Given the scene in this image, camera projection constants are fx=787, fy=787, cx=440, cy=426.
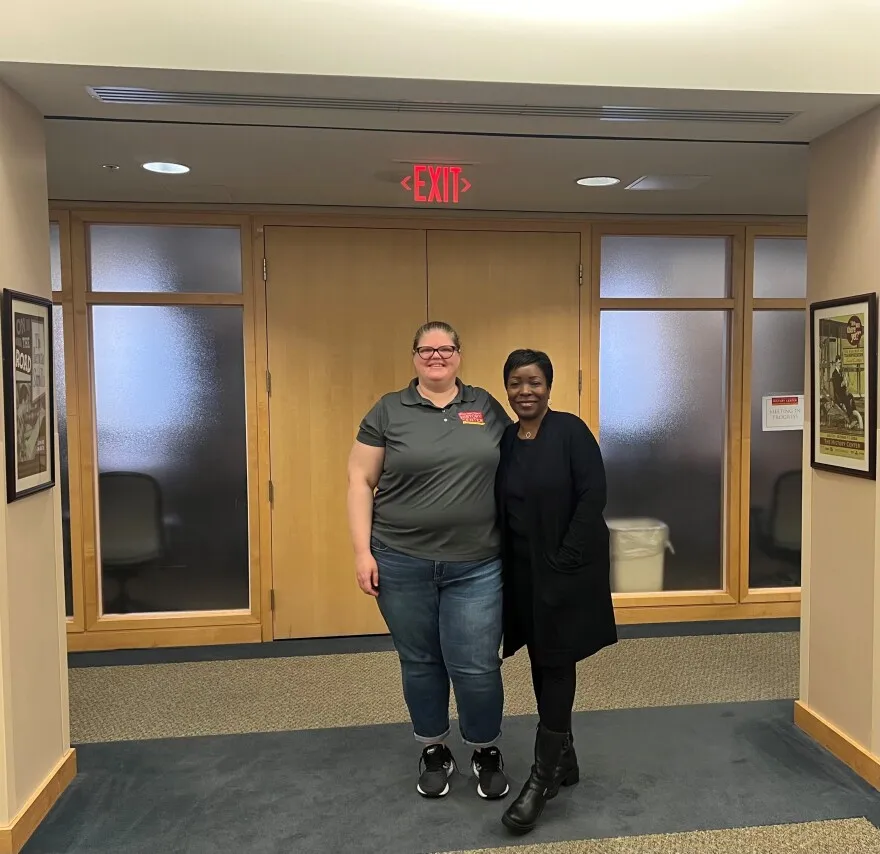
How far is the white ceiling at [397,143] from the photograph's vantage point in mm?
2424

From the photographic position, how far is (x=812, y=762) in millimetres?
2846

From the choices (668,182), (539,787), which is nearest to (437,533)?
(539,787)

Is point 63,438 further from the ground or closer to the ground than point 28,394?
closer to the ground

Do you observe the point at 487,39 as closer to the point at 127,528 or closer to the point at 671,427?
the point at 671,427

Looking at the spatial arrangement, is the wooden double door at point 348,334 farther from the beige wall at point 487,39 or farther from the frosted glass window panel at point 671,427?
the beige wall at point 487,39

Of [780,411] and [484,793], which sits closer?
[484,793]

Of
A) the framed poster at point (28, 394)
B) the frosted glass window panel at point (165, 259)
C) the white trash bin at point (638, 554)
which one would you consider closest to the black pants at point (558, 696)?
the framed poster at point (28, 394)

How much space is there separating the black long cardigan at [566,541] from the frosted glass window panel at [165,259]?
7.69ft

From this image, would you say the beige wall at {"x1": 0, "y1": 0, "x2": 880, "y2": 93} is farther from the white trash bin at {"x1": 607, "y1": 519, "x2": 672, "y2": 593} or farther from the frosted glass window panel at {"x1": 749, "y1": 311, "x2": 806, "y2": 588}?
the white trash bin at {"x1": 607, "y1": 519, "x2": 672, "y2": 593}

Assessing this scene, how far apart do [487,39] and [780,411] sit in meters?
2.98

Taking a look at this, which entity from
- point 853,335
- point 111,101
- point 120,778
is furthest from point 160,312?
point 853,335

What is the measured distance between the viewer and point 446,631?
2.49 meters

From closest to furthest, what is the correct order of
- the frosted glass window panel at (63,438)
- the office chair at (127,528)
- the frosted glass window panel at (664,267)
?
the frosted glass window panel at (63,438) → the office chair at (127,528) → the frosted glass window panel at (664,267)

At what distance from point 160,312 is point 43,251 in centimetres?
145
